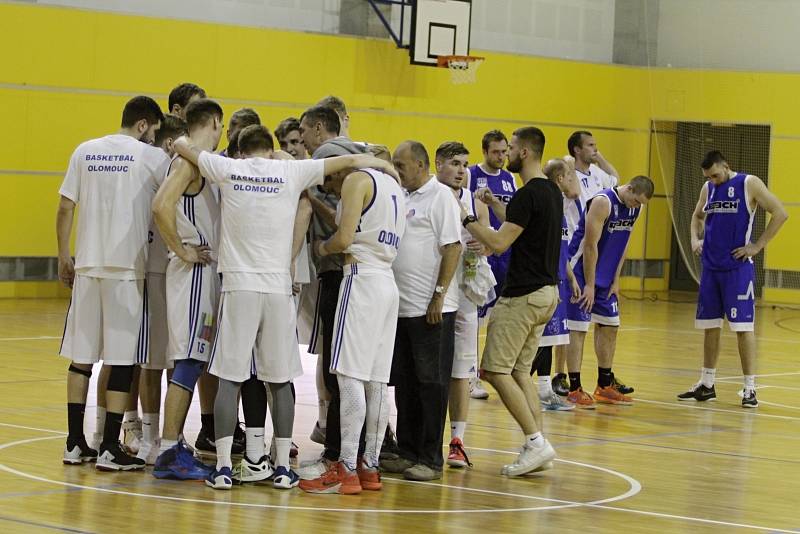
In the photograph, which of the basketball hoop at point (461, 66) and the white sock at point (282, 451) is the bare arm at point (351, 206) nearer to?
the white sock at point (282, 451)

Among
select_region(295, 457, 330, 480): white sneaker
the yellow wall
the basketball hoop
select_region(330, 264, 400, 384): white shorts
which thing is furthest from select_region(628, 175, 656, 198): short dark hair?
the basketball hoop

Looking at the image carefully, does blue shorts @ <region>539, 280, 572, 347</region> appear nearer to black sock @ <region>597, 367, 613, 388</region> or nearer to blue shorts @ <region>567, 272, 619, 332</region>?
blue shorts @ <region>567, 272, 619, 332</region>

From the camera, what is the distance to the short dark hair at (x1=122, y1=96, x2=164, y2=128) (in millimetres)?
7359

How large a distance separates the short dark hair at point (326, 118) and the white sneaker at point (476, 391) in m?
3.87

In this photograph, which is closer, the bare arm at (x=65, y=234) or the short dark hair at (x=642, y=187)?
the bare arm at (x=65, y=234)

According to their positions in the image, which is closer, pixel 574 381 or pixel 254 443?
pixel 254 443

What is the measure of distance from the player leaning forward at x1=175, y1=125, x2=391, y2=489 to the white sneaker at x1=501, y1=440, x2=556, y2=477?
51.9 inches

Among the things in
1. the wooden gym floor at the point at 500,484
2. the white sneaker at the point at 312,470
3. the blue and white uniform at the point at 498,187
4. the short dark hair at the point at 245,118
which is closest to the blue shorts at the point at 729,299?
the wooden gym floor at the point at 500,484

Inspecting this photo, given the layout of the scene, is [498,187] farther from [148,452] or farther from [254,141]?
[148,452]

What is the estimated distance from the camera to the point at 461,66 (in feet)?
67.8

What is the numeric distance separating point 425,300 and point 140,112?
1.89 m

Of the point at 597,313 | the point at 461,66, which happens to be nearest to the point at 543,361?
the point at 597,313

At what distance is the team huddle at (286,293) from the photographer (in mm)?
6844

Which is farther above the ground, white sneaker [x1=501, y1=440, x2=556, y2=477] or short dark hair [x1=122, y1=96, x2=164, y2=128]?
short dark hair [x1=122, y1=96, x2=164, y2=128]
